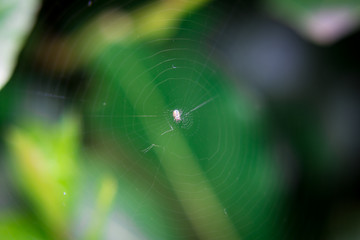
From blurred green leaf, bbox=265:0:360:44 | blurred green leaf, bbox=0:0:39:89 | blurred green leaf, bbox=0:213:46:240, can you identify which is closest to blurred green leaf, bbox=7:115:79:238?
blurred green leaf, bbox=0:213:46:240

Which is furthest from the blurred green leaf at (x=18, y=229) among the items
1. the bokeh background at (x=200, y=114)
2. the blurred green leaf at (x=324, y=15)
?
the blurred green leaf at (x=324, y=15)

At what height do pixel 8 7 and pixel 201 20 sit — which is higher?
pixel 201 20

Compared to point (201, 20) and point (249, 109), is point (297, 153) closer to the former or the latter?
point (249, 109)

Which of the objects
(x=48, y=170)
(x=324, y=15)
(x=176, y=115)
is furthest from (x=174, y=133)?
(x=324, y=15)

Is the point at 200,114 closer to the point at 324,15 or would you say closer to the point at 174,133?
the point at 174,133

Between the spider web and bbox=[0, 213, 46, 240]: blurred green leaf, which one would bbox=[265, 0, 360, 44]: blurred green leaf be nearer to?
the spider web

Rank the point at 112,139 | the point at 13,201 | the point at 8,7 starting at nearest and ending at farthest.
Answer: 1. the point at 8,7
2. the point at 13,201
3. the point at 112,139

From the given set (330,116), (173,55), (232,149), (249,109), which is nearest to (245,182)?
(232,149)
